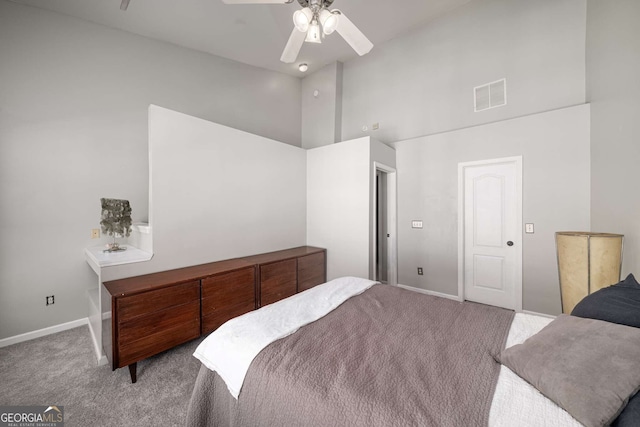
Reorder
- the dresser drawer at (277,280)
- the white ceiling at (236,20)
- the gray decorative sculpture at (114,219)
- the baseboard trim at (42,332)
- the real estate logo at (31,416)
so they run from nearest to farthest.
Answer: the real estate logo at (31,416), the baseboard trim at (42,332), the gray decorative sculpture at (114,219), the white ceiling at (236,20), the dresser drawer at (277,280)

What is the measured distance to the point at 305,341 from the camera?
1252mm

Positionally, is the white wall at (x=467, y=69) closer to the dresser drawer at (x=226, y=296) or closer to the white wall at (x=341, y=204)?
the white wall at (x=341, y=204)

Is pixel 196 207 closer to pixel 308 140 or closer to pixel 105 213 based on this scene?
pixel 105 213

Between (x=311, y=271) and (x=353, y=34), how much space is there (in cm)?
279

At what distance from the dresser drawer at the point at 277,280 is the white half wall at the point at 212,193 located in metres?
0.49

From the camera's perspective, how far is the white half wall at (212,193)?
91.5 inches

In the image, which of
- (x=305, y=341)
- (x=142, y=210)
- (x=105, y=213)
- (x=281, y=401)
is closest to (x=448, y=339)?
(x=305, y=341)

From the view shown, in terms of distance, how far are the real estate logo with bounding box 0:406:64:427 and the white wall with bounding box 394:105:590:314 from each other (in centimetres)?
393

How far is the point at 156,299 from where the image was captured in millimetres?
1967

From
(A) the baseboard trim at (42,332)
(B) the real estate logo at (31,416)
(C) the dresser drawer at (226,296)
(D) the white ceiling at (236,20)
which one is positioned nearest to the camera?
(B) the real estate logo at (31,416)

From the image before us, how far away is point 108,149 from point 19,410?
2.50 m

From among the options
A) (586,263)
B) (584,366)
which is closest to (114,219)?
(584,366)

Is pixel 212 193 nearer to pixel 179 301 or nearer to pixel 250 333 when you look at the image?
pixel 179 301

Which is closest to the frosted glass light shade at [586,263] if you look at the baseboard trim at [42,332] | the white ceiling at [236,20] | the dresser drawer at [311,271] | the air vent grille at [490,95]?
the air vent grille at [490,95]
